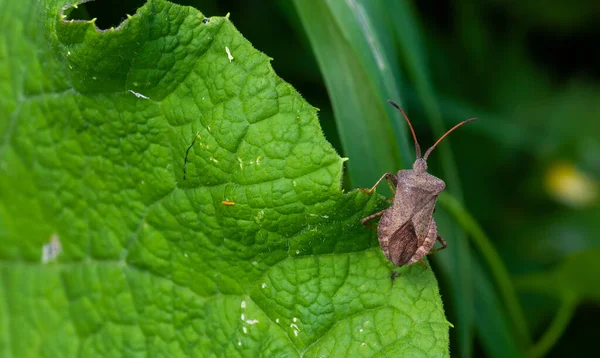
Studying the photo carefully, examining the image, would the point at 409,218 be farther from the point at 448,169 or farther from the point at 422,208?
the point at 448,169

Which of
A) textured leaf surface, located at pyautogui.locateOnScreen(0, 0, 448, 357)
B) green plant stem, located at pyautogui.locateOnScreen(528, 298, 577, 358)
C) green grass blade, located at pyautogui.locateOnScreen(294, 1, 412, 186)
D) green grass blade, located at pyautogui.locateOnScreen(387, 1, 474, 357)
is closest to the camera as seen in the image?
textured leaf surface, located at pyautogui.locateOnScreen(0, 0, 448, 357)

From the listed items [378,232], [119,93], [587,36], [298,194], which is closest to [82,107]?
[119,93]

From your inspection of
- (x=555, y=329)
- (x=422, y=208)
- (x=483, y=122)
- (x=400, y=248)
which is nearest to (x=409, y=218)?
(x=422, y=208)

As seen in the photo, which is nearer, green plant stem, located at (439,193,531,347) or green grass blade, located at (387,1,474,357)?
green grass blade, located at (387,1,474,357)

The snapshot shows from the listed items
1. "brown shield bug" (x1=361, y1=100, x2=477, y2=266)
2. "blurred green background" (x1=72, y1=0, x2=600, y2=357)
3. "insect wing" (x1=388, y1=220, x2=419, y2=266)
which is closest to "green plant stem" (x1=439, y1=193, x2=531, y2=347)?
"blurred green background" (x1=72, y1=0, x2=600, y2=357)

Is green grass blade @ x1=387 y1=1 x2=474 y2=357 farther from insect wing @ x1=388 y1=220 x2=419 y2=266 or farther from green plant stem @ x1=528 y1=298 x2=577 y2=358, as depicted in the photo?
insect wing @ x1=388 y1=220 x2=419 y2=266

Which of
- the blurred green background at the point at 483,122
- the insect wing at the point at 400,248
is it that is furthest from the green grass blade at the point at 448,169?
the insect wing at the point at 400,248

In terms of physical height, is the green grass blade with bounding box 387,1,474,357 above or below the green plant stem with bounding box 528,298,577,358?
above
